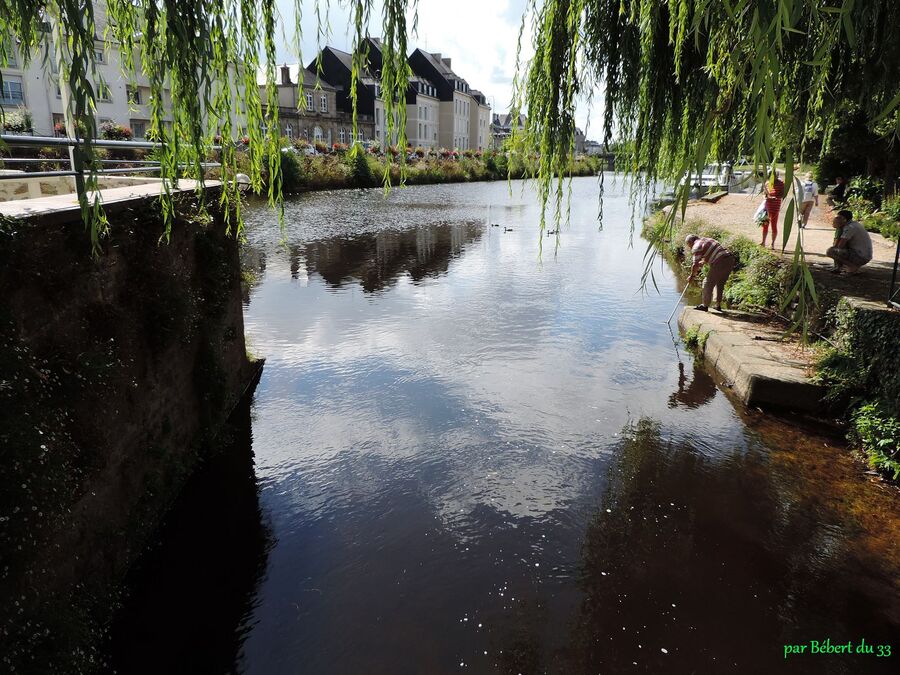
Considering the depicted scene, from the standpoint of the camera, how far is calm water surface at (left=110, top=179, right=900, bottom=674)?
4.32 m

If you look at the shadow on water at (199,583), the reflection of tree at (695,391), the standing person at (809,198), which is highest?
the standing person at (809,198)

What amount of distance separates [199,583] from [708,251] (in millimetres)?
9615

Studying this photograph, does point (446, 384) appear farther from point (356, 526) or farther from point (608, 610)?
point (608, 610)

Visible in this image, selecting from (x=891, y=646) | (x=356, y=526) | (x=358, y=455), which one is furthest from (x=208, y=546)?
(x=891, y=646)

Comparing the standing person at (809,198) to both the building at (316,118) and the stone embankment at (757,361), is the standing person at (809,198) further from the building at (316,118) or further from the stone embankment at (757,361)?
the building at (316,118)

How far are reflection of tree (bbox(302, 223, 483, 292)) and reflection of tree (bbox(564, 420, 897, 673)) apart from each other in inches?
381

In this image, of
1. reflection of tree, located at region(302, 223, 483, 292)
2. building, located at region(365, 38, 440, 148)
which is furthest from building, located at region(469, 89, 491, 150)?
reflection of tree, located at region(302, 223, 483, 292)

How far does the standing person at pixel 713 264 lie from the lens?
10.6 m

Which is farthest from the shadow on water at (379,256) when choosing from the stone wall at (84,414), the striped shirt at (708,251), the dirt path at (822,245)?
the stone wall at (84,414)

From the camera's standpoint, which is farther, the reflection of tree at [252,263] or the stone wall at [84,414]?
the reflection of tree at [252,263]

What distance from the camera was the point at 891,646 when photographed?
4.21m

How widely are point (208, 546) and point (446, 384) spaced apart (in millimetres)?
4111

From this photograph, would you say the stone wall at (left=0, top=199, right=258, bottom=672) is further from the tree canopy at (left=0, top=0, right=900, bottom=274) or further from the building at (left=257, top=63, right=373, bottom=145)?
the building at (left=257, top=63, right=373, bottom=145)

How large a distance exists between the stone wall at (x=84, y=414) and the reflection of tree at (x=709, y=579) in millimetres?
3338
